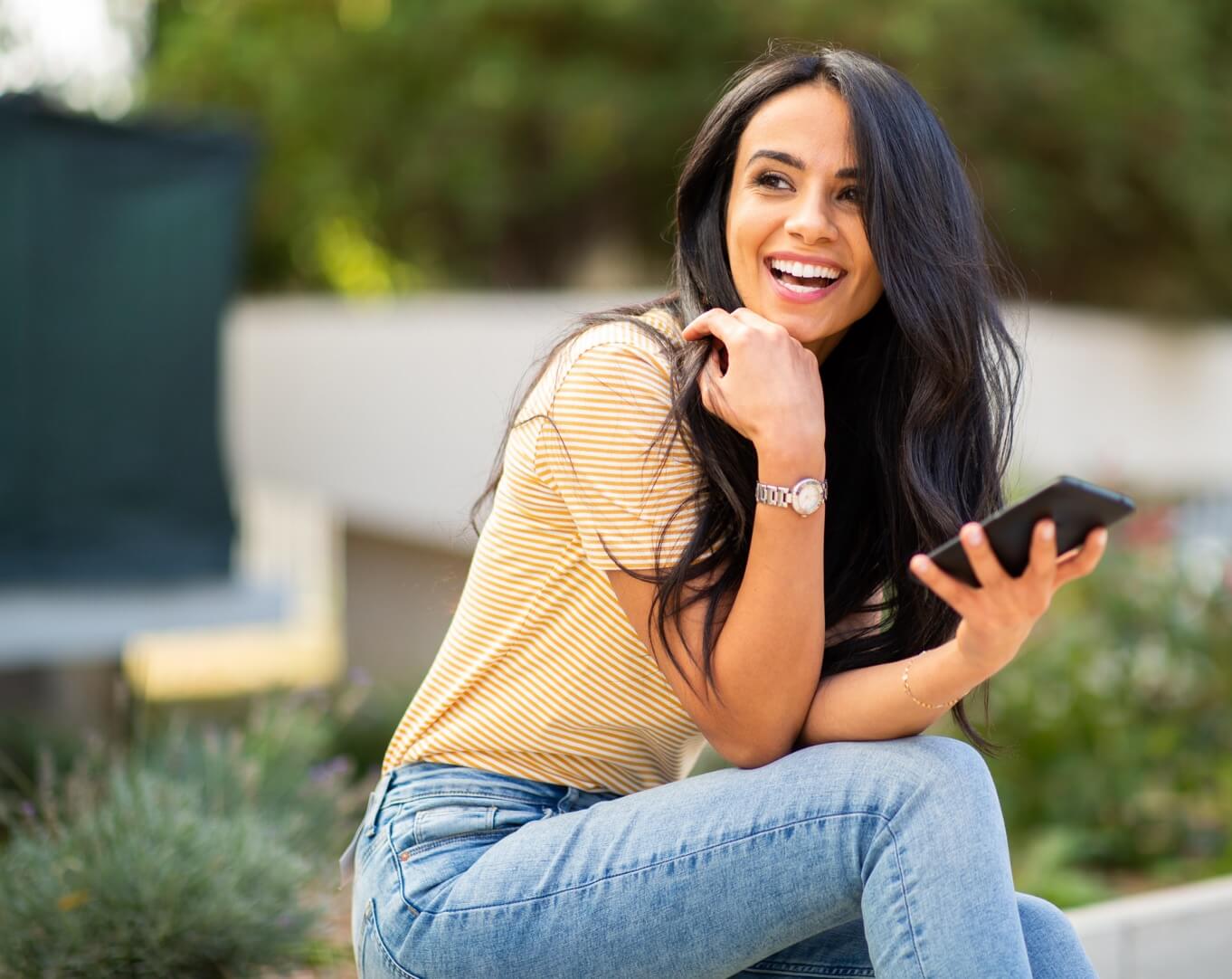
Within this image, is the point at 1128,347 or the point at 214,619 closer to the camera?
the point at 214,619

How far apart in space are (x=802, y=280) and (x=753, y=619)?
471 mm

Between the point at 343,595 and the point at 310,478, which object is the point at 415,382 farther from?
the point at 343,595

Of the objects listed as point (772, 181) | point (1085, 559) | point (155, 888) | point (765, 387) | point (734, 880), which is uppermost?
point (772, 181)

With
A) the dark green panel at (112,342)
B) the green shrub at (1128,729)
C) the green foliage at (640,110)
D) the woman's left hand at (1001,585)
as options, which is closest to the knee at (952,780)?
the woman's left hand at (1001,585)

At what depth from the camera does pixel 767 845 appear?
157 cm

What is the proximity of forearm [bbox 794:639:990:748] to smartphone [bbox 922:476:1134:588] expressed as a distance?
0.42 ft

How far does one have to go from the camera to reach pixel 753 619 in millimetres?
1603

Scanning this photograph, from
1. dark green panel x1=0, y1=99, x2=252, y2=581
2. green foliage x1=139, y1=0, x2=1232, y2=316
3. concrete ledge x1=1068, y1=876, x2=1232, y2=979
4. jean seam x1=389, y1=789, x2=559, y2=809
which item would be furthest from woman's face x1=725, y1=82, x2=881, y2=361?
green foliage x1=139, y1=0, x2=1232, y2=316

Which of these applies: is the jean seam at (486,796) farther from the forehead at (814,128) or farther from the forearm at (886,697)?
the forehead at (814,128)

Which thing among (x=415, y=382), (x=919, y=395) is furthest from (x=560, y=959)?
(x=415, y=382)

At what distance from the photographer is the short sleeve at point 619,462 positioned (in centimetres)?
166

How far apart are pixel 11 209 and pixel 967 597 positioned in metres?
4.92

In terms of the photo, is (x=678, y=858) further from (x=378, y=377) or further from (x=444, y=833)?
(x=378, y=377)

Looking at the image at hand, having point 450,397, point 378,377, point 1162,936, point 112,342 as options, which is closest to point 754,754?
point 1162,936
